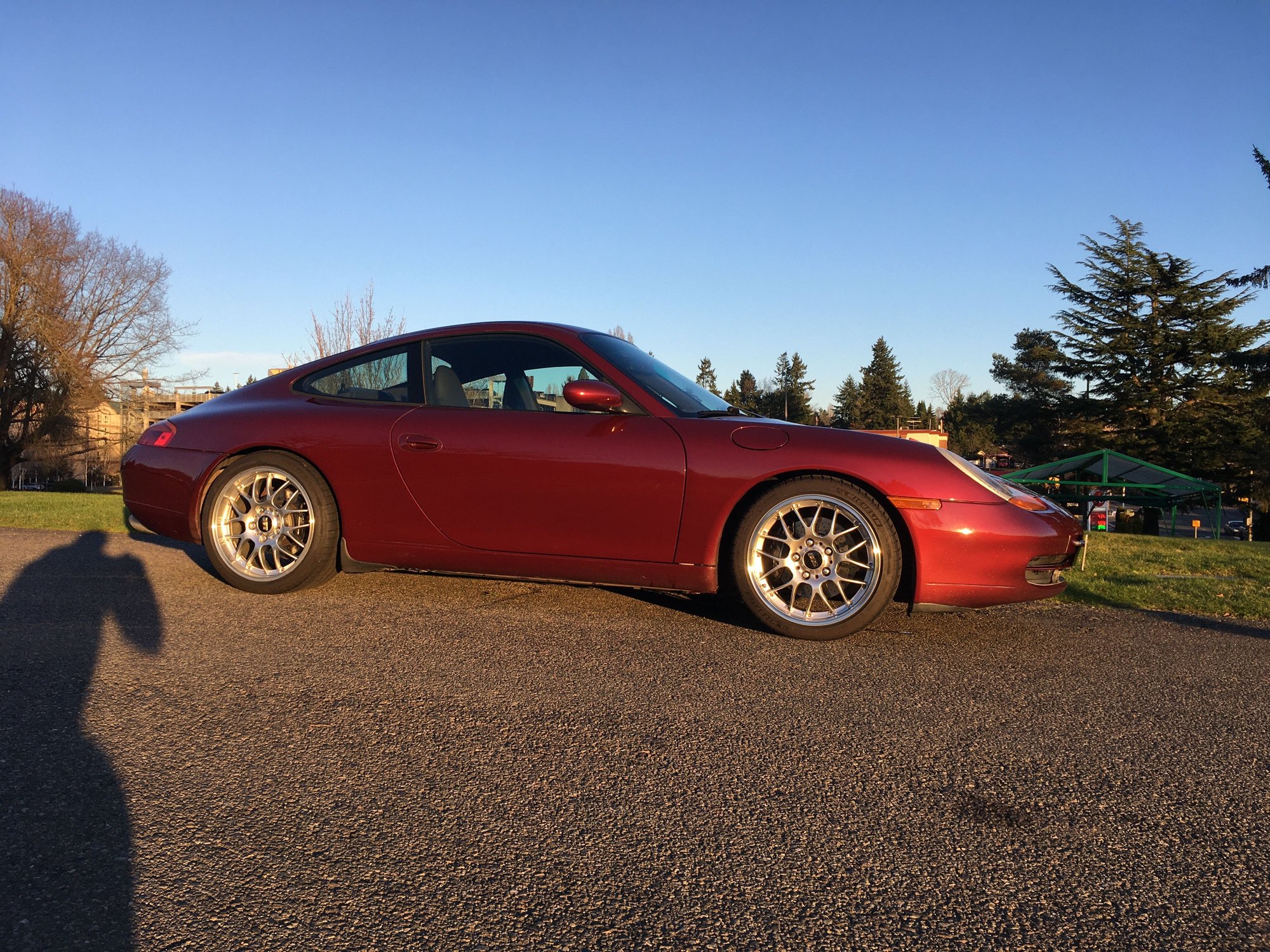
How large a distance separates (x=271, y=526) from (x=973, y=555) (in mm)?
3434

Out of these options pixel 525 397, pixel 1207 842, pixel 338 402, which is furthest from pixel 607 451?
pixel 1207 842

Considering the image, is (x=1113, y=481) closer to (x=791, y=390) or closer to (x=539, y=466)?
(x=539, y=466)

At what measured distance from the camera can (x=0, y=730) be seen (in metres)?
2.49

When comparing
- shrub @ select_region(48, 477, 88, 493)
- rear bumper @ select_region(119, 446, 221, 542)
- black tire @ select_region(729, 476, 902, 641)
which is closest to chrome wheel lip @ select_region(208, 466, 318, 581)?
rear bumper @ select_region(119, 446, 221, 542)

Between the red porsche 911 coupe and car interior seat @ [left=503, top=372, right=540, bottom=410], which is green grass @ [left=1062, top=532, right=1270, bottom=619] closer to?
the red porsche 911 coupe

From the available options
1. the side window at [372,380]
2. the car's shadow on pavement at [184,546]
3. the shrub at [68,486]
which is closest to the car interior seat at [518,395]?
the side window at [372,380]

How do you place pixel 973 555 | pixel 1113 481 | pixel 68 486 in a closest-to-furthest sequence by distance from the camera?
pixel 973 555 → pixel 1113 481 → pixel 68 486

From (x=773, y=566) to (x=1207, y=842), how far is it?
2109 millimetres

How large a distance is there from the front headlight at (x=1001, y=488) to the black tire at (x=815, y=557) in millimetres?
445

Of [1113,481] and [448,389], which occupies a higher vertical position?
[448,389]

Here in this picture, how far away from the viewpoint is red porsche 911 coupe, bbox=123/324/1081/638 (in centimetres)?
382

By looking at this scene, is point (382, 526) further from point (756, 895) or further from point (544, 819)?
point (756, 895)

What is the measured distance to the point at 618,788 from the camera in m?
2.21

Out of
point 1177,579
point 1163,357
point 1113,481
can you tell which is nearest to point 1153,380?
point 1163,357
